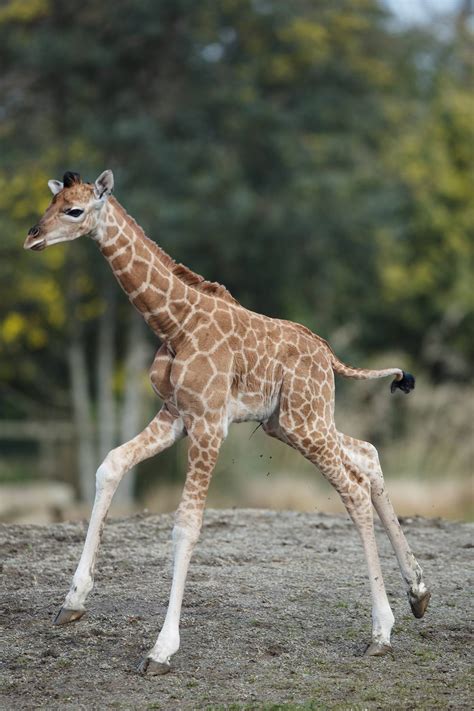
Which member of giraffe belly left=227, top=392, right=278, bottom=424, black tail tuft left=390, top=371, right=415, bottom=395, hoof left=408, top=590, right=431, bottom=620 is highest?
black tail tuft left=390, top=371, right=415, bottom=395

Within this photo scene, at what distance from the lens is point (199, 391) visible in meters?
5.54

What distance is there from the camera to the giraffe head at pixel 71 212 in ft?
17.5

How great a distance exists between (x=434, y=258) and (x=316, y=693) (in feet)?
62.7

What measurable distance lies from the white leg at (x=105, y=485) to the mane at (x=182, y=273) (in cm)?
69

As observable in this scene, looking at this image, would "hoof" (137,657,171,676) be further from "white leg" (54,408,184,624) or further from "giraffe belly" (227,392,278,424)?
A: "giraffe belly" (227,392,278,424)

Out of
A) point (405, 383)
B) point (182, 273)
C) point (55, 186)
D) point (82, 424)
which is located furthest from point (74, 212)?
point (82, 424)

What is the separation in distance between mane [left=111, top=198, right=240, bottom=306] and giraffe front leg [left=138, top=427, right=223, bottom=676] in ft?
2.58

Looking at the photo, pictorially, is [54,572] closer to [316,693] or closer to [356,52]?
[316,693]

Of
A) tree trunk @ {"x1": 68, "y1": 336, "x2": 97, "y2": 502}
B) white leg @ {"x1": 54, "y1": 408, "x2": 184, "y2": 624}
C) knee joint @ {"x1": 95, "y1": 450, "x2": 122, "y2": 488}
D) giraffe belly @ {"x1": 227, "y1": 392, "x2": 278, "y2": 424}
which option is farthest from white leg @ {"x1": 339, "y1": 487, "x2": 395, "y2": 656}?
tree trunk @ {"x1": 68, "y1": 336, "x2": 97, "y2": 502}

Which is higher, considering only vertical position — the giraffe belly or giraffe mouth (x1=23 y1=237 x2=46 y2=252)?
giraffe mouth (x1=23 y1=237 x2=46 y2=252)

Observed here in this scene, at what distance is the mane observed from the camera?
5.71m

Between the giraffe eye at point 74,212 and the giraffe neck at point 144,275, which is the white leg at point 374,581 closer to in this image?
the giraffe neck at point 144,275

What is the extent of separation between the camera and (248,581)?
6.94 meters

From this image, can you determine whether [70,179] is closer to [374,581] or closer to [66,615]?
[66,615]
